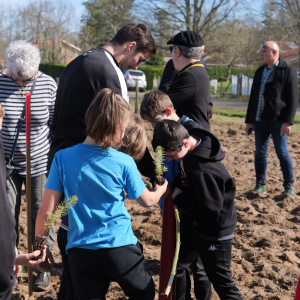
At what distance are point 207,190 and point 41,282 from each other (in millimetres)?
1855

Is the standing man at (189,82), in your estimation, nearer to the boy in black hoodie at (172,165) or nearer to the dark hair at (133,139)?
the boy in black hoodie at (172,165)

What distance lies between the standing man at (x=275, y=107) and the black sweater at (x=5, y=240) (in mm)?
4061

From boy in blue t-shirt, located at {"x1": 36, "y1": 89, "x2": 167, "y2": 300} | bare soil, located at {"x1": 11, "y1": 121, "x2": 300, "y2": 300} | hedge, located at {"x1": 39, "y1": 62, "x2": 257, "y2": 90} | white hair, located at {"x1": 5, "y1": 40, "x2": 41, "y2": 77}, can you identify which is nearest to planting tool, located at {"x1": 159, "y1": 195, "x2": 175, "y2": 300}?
boy in blue t-shirt, located at {"x1": 36, "y1": 89, "x2": 167, "y2": 300}

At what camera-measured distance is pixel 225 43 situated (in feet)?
88.8

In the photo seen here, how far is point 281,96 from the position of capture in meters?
4.98

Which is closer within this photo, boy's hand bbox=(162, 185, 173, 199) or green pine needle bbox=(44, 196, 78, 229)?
green pine needle bbox=(44, 196, 78, 229)

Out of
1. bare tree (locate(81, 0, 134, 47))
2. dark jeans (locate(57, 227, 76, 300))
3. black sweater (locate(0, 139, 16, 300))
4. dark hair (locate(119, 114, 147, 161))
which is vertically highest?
bare tree (locate(81, 0, 134, 47))

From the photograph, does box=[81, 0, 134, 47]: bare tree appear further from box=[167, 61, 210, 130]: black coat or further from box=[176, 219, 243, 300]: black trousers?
box=[176, 219, 243, 300]: black trousers

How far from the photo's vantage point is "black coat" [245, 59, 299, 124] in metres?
4.88

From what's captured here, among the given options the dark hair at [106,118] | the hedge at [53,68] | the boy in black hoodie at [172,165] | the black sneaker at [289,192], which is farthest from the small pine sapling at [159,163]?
the hedge at [53,68]

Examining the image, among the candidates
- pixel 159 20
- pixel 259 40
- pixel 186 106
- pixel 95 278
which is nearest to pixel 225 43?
pixel 259 40

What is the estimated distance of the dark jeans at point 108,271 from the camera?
182 cm

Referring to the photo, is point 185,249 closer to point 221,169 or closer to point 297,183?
point 221,169

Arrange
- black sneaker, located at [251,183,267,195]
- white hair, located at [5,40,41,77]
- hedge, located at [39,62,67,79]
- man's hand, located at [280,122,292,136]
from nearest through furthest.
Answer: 1. white hair, located at [5,40,41,77]
2. man's hand, located at [280,122,292,136]
3. black sneaker, located at [251,183,267,195]
4. hedge, located at [39,62,67,79]
